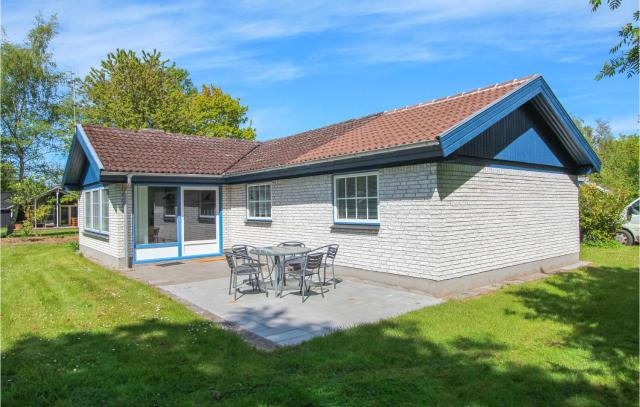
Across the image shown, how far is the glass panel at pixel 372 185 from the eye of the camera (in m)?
9.34

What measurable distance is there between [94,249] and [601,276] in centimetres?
1564

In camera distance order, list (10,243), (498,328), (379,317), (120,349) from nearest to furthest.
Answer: (120,349) → (498,328) → (379,317) → (10,243)

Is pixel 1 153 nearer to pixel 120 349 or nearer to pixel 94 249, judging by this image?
pixel 94 249

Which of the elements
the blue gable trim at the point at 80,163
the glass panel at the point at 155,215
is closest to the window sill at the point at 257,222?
the glass panel at the point at 155,215

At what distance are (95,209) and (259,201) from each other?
20.7 ft

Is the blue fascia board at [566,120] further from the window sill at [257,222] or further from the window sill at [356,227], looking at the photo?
the window sill at [257,222]

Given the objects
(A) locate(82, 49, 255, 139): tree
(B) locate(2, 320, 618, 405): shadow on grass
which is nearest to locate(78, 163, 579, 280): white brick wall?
(B) locate(2, 320, 618, 405): shadow on grass

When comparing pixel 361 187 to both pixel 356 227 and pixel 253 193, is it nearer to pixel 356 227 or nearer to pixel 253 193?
pixel 356 227

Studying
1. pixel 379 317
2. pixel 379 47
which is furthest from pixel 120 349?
pixel 379 47

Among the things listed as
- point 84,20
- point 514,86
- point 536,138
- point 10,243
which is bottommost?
point 10,243

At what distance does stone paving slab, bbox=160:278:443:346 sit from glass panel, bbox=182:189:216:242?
13.8ft

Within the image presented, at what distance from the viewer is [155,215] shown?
1303 cm

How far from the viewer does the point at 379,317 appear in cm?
671

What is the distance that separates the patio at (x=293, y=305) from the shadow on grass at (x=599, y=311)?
2077mm
